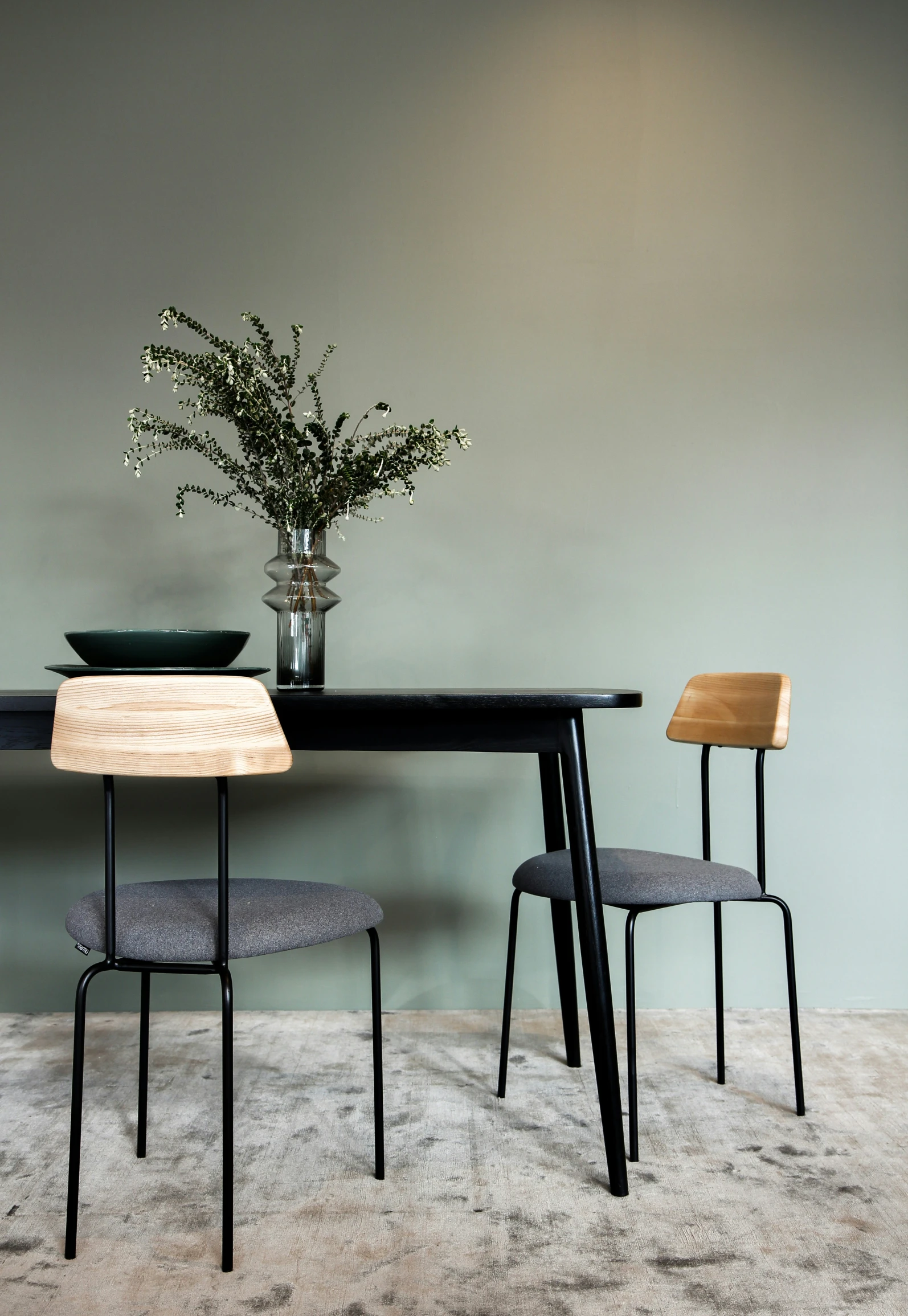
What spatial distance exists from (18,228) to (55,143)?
239 mm

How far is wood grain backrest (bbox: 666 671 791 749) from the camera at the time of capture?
1872 millimetres

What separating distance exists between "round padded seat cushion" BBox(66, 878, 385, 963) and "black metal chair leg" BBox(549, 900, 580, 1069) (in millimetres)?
618

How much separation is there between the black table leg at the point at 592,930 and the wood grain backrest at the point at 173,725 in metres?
0.47

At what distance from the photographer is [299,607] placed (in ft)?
6.06

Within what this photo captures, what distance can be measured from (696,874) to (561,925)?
44cm

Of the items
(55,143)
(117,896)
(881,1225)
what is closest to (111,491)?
(55,143)

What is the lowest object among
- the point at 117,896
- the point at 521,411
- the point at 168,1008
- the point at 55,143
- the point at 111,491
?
the point at 168,1008

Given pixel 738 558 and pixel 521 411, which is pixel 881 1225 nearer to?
pixel 738 558

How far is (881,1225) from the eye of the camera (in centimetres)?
140

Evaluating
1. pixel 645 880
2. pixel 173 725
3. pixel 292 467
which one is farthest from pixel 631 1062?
pixel 292 467

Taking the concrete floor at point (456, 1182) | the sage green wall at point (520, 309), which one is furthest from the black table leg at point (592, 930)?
the sage green wall at point (520, 309)

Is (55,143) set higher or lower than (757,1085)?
higher

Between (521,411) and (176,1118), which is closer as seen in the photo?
(176,1118)

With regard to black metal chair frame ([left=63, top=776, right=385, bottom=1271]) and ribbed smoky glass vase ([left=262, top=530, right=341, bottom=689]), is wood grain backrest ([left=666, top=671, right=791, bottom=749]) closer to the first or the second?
ribbed smoky glass vase ([left=262, top=530, right=341, bottom=689])
